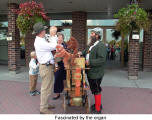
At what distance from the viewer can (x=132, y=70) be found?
676cm

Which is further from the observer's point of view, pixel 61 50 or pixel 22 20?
pixel 22 20

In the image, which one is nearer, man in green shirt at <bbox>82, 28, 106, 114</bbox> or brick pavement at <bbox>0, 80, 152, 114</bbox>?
man in green shirt at <bbox>82, 28, 106, 114</bbox>

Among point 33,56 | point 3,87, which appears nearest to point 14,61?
point 3,87

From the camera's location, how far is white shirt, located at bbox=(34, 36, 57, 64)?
136 inches

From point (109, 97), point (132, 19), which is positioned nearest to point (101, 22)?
point (132, 19)

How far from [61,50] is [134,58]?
4.29m

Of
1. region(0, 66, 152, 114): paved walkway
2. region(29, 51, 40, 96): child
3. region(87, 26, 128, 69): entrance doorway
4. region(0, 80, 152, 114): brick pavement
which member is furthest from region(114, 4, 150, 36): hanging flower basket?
region(87, 26, 128, 69): entrance doorway

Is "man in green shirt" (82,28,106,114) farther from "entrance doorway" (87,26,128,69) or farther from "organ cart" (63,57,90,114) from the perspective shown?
"entrance doorway" (87,26,128,69)

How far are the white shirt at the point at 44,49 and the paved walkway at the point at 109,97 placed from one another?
121 centimetres

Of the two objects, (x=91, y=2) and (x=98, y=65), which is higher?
(x=91, y=2)

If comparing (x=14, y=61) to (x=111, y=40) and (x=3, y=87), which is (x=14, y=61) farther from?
(x=111, y=40)

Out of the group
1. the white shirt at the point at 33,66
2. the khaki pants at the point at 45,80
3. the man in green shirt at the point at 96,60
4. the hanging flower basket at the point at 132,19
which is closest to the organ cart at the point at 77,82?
the man in green shirt at the point at 96,60

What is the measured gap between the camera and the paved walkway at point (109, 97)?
4011 mm

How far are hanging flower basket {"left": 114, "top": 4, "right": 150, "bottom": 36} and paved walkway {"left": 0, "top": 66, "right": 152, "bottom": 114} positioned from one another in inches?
76.6
